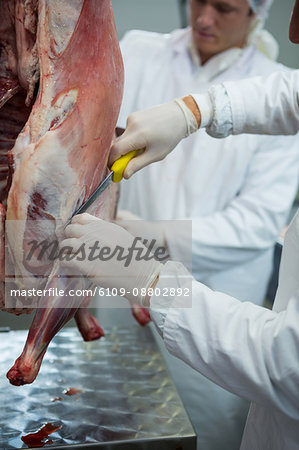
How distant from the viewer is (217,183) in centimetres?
189

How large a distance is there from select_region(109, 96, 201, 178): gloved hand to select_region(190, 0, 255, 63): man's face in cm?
78

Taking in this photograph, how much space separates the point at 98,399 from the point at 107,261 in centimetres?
45

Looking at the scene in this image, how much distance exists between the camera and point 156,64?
81.0 inches

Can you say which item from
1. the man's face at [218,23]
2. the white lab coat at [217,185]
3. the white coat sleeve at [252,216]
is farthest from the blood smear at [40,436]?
the man's face at [218,23]

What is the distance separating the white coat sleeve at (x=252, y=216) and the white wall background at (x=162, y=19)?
1100mm

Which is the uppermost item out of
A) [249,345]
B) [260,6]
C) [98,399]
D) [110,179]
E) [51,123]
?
[260,6]

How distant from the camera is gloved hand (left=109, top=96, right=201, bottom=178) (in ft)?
3.47

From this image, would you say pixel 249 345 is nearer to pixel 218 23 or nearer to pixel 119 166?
pixel 119 166

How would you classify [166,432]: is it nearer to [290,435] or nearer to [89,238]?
[290,435]

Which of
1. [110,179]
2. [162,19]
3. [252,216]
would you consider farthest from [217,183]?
[162,19]

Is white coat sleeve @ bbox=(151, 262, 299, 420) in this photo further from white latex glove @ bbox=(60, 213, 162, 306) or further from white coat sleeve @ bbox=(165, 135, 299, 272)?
white coat sleeve @ bbox=(165, 135, 299, 272)

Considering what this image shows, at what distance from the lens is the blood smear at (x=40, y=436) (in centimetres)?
101

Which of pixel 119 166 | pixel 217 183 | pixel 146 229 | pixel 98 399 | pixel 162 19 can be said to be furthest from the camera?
pixel 162 19

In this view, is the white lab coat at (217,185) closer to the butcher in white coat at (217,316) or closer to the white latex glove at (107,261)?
the butcher in white coat at (217,316)
